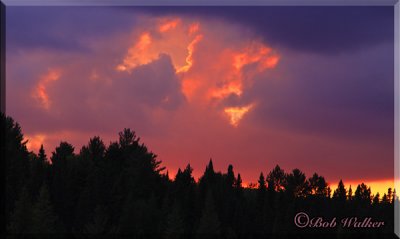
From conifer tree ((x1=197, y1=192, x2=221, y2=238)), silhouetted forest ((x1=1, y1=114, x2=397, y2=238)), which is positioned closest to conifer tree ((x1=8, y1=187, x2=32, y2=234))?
silhouetted forest ((x1=1, y1=114, x2=397, y2=238))

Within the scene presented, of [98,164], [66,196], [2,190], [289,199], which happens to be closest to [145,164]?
[98,164]

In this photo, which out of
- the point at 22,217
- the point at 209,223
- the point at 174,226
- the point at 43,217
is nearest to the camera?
the point at 22,217

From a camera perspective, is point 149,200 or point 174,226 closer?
point 174,226

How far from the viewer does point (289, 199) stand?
90.6 m

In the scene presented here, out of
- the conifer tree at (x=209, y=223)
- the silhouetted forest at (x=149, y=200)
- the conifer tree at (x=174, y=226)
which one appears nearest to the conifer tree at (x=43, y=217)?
the silhouetted forest at (x=149, y=200)

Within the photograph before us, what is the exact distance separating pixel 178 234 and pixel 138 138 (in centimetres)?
3182

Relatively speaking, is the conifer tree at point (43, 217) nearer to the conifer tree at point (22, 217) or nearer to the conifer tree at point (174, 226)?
the conifer tree at point (22, 217)

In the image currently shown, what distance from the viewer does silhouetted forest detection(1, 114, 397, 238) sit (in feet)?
230

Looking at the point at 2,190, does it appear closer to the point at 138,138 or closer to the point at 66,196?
the point at 66,196

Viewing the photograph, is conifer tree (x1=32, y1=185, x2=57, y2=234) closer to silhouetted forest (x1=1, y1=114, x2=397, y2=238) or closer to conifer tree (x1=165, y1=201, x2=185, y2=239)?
silhouetted forest (x1=1, y1=114, x2=397, y2=238)

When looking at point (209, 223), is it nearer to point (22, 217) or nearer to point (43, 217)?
point (43, 217)

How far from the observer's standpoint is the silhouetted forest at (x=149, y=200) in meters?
70.0

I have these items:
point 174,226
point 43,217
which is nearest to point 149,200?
point 174,226

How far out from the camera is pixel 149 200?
7606cm
